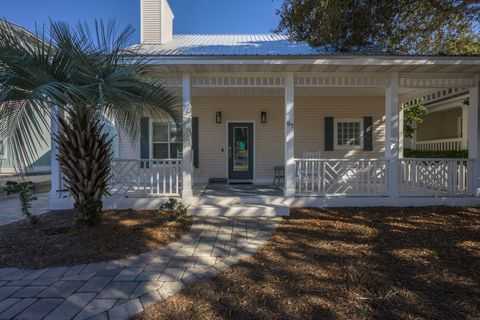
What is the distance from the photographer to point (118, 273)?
10.6ft

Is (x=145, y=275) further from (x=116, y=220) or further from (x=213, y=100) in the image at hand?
(x=213, y=100)

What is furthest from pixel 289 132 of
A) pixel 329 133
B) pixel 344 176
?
pixel 329 133

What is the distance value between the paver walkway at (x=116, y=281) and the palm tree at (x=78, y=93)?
1.28 metres

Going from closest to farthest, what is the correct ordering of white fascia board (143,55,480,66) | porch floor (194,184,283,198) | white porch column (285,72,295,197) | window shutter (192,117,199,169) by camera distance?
white fascia board (143,55,480,66) < white porch column (285,72,295,197) < porch floor (194,184,283,198) < window shutter (192,117,199,169)

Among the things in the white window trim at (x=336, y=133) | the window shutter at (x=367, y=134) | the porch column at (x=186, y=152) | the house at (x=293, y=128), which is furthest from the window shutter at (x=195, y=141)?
the window shutter at (x=367, y=134)

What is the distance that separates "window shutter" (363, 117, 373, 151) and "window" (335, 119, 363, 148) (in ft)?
0.39

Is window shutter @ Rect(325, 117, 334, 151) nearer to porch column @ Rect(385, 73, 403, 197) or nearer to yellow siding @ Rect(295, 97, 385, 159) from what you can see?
yellow siding @ Rect(295, 97, 385, 159)

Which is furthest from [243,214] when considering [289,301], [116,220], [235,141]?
[235,141]

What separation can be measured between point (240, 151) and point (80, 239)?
5854mm

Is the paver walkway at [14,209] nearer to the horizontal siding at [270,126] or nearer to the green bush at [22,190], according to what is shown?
the green bush at [22,190]

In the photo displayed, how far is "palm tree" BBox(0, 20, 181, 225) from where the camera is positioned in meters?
2.36

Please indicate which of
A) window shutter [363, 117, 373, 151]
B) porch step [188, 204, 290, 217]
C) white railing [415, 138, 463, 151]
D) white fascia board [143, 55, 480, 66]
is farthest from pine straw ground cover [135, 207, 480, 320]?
white railing [415, 138, 463, 151]

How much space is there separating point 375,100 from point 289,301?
8327 mm

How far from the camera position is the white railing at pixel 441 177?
6367mm
